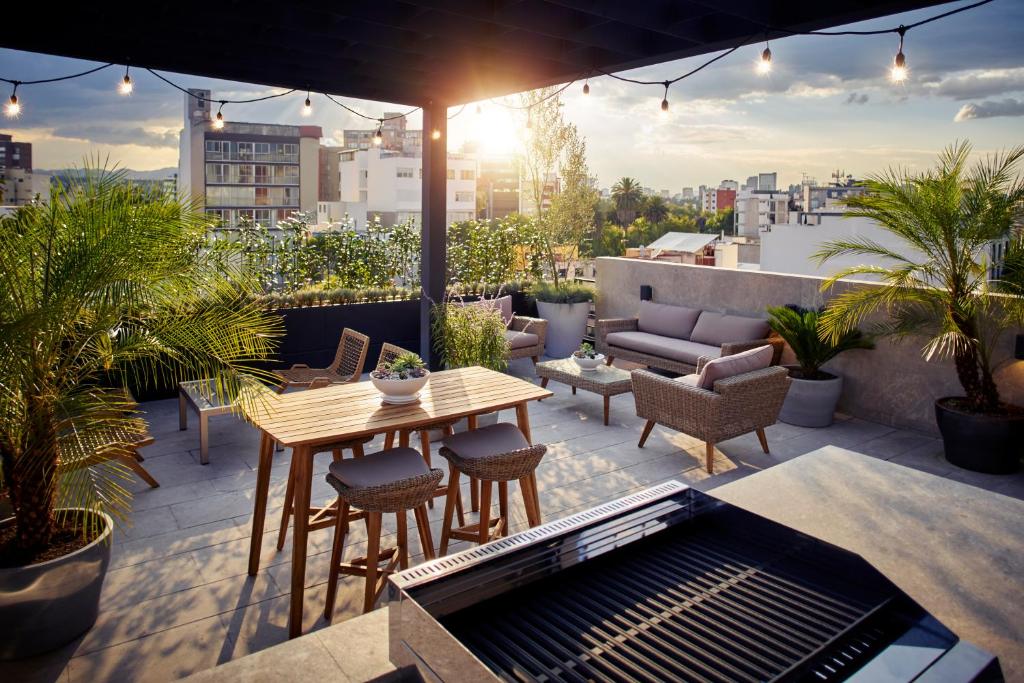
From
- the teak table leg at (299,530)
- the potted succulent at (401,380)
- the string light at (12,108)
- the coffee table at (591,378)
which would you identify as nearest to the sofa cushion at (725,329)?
the coffee table at (591,378)

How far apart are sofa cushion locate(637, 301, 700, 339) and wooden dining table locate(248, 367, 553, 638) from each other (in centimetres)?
392

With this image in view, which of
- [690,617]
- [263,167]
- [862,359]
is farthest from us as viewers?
[263,167]

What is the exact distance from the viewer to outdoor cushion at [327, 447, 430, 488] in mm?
3074

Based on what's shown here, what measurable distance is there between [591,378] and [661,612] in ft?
15.2

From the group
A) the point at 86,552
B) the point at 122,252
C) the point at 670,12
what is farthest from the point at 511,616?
the point at 670,12

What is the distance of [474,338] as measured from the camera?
18.1ft

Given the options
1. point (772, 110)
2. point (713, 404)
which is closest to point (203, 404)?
point (713, 404)

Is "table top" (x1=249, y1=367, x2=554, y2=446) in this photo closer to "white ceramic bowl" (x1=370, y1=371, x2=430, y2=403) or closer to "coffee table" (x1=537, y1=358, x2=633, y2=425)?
"white ceramic bowl" (x1=370, y1=371, x2=430, y2=403)

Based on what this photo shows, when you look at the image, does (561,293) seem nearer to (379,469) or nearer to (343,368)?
(343,368)

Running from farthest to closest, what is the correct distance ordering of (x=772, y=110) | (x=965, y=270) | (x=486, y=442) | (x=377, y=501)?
(x=772, y=110), (x=965, y=270), (x=486, y=442), (x=377, y=501)

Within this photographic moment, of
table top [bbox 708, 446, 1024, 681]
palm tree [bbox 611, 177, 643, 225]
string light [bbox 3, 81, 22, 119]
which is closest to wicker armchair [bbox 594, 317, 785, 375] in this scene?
table top [bbox 708, 446, 1024, 681]

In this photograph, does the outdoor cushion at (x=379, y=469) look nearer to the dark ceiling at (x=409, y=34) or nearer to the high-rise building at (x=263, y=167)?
the dark ceiling at (x=409, y=34)

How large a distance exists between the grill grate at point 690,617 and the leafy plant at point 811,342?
181 inches

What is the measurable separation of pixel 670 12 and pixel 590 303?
4675 millimetres
